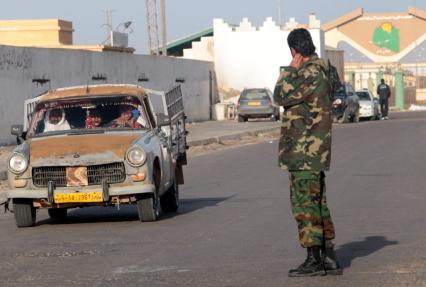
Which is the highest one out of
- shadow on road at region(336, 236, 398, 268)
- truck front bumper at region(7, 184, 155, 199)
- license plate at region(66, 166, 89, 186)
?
license plate at region(66, 166, 89, 186)

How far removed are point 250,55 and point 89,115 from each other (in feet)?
167

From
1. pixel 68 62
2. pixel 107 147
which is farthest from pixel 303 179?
pixel 68 62

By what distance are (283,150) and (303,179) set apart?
0.28 meters

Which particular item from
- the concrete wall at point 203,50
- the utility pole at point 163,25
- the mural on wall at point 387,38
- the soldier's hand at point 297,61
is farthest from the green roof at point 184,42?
the soldier's hand at point 297,61

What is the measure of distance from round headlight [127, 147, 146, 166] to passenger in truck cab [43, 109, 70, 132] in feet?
4.96

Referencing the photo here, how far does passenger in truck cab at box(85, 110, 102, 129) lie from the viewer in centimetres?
1434

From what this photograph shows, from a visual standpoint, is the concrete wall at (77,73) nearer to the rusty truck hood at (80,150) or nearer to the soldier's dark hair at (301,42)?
the rusty truck hood at (80,150)

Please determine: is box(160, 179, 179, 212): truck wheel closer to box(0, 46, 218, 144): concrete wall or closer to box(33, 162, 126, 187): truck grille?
box(33, 162, 126, 187): truck grille

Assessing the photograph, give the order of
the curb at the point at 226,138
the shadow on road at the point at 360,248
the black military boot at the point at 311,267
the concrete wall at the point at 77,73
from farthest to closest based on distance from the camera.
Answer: the curb at the point at 226,138, the concrete wall at the point at 77,73, the shadow on road at the point at 360,248, the black military boot at the point at 311,267

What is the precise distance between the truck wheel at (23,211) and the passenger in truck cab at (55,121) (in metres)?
1.38

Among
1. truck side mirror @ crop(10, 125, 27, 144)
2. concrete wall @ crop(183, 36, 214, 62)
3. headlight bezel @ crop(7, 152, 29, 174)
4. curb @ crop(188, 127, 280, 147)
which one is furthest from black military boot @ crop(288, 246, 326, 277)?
concrete wall @ crop(183, 36, 214, 62)

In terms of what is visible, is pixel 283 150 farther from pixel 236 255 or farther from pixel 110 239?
pixel 110 239

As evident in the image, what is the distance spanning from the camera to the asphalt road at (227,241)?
9008 mm

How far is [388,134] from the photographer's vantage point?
36250 mm
